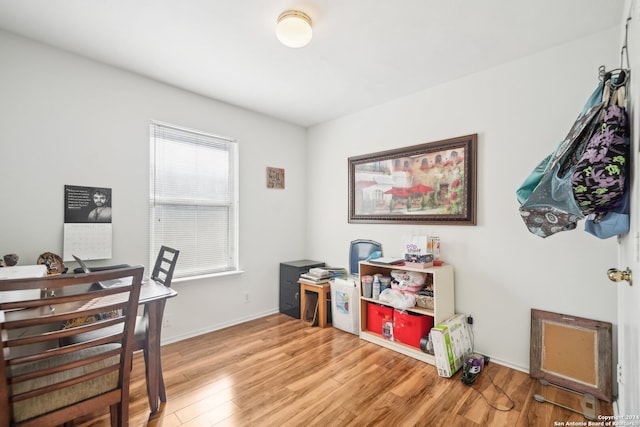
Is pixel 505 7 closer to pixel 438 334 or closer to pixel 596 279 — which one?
pixel 596 279

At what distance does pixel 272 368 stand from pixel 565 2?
124 inches

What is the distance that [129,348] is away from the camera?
1369 millimetres

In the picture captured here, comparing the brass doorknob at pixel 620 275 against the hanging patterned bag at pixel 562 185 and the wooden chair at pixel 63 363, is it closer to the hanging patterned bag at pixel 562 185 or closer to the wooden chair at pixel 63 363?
the hanging patterned bag at pixel 562 185

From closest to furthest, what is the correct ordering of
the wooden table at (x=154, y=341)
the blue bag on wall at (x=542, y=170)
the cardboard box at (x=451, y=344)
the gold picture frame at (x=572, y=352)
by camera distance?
the blue bag on wall at (x=542, y=170), the wooden table at (x=154, y=341), the gold picture frame at (x=572, y=352), the cardboard box at (x=451, y=344)

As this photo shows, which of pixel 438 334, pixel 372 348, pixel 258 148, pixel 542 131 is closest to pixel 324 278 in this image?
pixel 372 348

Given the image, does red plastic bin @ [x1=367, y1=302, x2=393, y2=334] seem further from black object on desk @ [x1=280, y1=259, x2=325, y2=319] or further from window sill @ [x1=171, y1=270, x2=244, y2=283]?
window sill @ [x1=171, y1=270, x2=244, y2=283]

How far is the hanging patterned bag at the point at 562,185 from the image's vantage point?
119 centimetres

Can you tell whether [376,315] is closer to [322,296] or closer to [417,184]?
[322,296]

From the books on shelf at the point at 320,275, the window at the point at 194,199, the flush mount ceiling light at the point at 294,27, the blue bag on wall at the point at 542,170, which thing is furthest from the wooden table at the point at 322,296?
the flush mount ceiling light at the point at 294,27

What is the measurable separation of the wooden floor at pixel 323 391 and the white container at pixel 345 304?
11.6 inches

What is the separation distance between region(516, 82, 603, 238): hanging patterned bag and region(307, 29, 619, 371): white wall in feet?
3.39

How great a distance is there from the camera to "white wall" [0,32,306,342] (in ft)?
6.90

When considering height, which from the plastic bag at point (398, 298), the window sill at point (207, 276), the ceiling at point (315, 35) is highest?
the ceiling at point (315, 35)

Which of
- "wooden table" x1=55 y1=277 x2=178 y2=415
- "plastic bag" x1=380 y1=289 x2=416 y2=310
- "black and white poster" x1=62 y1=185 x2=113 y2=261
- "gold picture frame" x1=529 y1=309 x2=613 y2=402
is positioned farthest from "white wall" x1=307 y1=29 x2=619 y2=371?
"black and white poster" x1=62 y1=185 x2=113 y2=261
